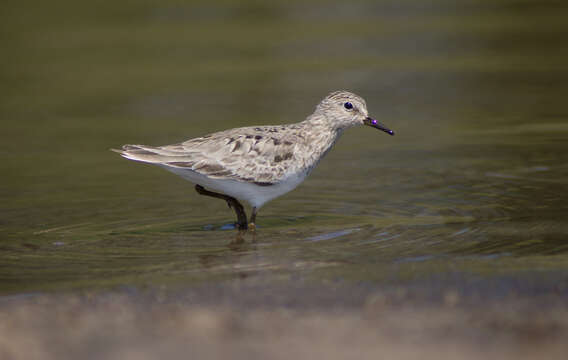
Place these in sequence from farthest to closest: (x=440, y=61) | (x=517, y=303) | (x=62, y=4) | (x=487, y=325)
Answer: (x=62, y=4)
(x=440, y=61)
(x=517, y=303)
(x=487, y=325)

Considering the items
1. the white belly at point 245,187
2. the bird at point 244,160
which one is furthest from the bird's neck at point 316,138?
the white belly at point 245,187

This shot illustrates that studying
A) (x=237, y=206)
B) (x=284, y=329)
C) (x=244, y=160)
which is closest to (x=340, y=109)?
(x=244, y=160)

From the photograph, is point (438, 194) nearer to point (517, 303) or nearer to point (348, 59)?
point (517, 303)

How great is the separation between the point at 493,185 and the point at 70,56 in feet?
36.2

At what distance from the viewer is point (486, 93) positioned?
46.5 feet

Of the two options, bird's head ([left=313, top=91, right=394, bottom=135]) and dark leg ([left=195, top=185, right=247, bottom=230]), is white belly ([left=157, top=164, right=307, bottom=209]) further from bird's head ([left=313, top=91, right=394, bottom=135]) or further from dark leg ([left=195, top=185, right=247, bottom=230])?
bird's head ([left=313, top=91, right=394, bottom=135])

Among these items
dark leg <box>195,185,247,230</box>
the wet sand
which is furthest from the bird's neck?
the wet sand

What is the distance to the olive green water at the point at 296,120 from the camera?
6930 millimetres

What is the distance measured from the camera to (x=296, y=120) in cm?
1285

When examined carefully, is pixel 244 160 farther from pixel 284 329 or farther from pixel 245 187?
pixel 284 329

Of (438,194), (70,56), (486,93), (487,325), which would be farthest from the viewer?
(70,56)

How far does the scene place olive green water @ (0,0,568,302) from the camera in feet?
22.7

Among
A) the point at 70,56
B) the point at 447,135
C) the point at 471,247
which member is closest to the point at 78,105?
the point at 70,56

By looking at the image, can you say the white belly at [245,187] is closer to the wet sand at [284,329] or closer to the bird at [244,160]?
the bird at [244,160]
